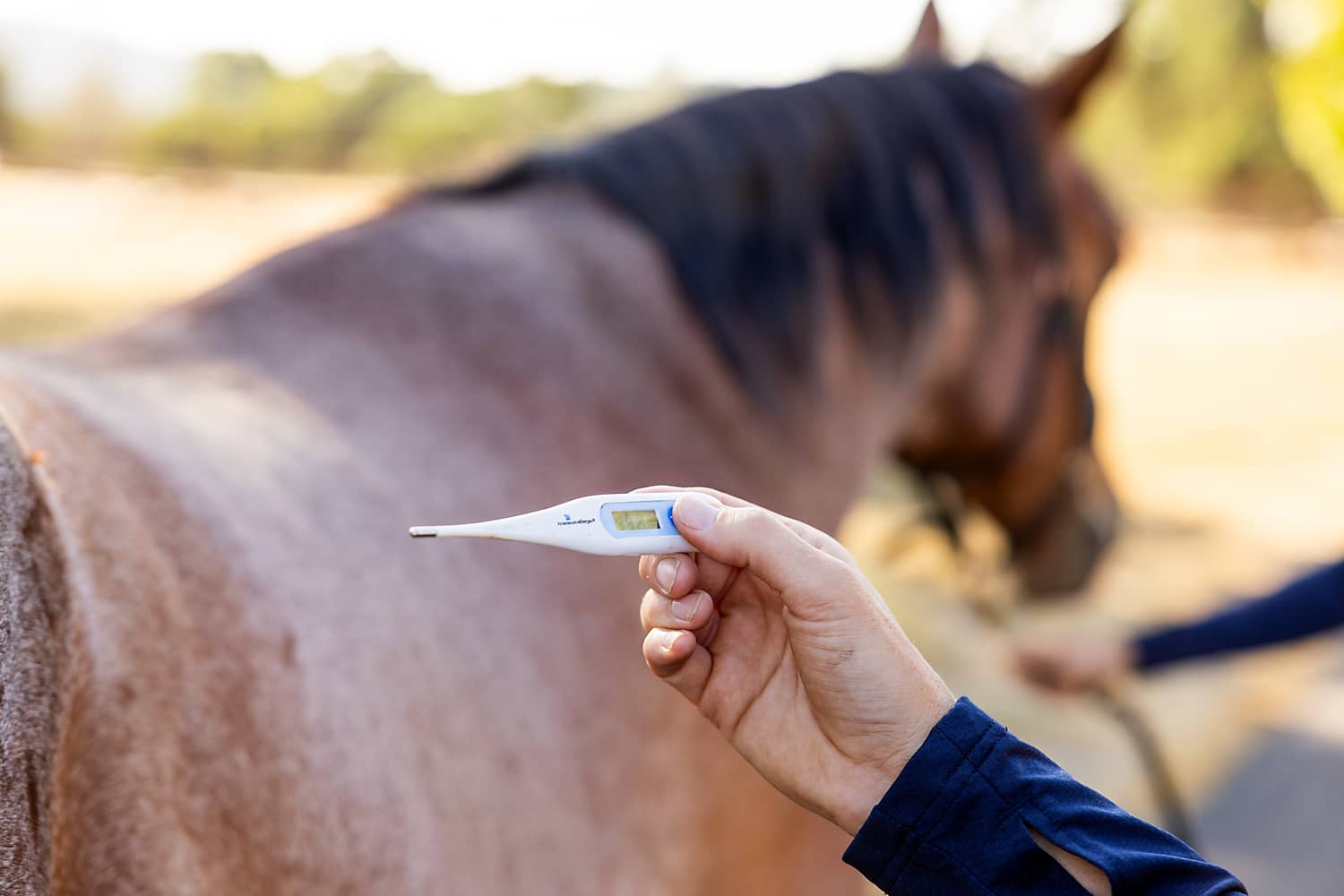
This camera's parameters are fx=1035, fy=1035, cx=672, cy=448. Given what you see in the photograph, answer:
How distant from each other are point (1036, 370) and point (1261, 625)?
0.85m

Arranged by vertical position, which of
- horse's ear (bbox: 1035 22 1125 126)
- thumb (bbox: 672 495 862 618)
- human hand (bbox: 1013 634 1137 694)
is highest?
horse's ear (bbox: 1035 22 1125 126)

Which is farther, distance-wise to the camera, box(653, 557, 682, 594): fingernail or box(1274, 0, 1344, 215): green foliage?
box(1274, 0, 1344, 215): green foliage

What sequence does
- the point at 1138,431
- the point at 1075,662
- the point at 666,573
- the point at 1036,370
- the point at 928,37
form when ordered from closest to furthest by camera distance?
the point at 666,573
the point at 1075,662
the point at 1036,370
the point at 928,37
the point at 1138,431

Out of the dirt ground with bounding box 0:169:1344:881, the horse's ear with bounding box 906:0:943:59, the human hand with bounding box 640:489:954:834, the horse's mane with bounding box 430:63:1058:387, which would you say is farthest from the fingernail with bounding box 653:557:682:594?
the horse's ear with bounding box 906:0:943:59

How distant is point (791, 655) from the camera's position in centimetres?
92

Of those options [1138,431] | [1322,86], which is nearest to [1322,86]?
[1322,86]

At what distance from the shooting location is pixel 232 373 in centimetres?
147

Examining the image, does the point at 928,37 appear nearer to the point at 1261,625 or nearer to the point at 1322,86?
the point at 1261,625

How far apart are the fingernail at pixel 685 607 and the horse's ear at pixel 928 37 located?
243cm

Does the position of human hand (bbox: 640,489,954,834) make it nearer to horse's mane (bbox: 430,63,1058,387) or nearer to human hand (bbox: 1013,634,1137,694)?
horse's mane (bbox: 430,63,1058,387)

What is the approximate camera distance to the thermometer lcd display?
33.3 inches

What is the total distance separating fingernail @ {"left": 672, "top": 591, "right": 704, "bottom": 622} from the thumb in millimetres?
77

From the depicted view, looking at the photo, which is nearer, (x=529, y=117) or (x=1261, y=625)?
(x=1261, y=625)

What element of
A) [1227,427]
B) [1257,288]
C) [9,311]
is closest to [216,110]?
[9,311]
